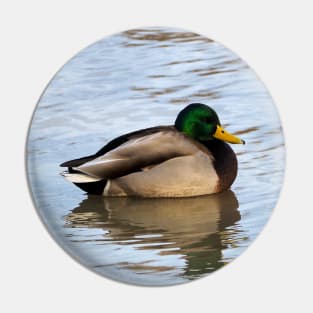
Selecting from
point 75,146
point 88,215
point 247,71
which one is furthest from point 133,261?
point 247,71

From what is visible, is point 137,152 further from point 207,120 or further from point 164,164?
point 207,120

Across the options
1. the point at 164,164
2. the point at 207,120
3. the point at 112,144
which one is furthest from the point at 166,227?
the point at 207,120

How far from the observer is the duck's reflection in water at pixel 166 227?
17.4 feet

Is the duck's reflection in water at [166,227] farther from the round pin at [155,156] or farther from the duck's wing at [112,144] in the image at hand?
the duck's wing at [112,144]

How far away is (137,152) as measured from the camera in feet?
18.0

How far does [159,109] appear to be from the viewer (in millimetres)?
5441

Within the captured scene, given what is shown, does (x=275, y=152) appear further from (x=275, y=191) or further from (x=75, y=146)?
(x=75, y=146)

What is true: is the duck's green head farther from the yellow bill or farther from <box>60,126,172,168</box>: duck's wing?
<box>60,126,172,168</box>: duck's wing

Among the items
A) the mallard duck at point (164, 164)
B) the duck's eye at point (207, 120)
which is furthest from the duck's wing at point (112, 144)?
the duck's eye at point (207, 120)

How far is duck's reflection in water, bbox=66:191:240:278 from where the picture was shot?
17.4ft

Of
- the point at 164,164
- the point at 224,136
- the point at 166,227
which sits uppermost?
the point at 224,136

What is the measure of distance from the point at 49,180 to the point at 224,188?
92cm

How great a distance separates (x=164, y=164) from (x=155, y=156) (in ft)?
0.22

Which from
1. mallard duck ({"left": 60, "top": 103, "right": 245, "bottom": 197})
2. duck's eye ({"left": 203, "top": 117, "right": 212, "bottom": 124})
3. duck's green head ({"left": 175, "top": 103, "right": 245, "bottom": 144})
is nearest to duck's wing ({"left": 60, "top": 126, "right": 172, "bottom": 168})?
mallard duck ({"left": 60, "top": 103, "right": 245, "bottom": 197})
